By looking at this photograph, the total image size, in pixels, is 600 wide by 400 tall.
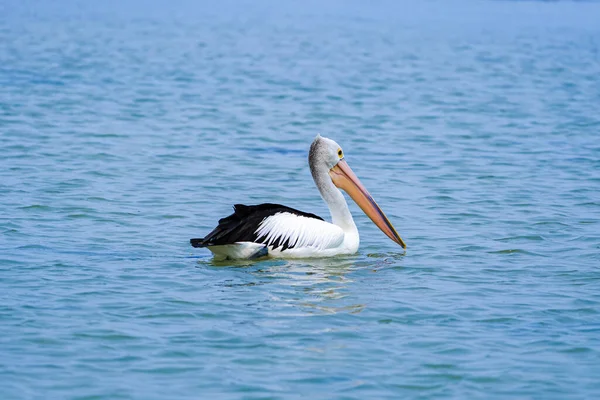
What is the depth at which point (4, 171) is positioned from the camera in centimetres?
1073

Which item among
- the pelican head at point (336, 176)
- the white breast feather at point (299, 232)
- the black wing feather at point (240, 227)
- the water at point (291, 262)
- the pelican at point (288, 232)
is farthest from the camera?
the pelican head at point (336, 176)

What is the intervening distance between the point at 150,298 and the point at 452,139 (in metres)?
8.37

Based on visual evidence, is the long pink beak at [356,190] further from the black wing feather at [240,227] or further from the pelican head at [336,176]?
the black wing feather at [240,227]

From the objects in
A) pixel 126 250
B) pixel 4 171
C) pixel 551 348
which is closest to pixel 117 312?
pixel 126 250

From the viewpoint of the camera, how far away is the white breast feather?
7438 mm

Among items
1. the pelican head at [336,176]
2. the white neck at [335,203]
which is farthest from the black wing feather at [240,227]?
the pelican head at [336,176]

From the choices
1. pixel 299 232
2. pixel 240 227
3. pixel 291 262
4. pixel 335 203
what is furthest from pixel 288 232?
pixel 335 203

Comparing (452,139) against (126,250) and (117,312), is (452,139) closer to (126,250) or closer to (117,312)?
(126,250)

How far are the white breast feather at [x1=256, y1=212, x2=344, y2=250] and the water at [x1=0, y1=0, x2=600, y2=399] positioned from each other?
0.16 metres

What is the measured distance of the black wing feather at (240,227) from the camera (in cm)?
721

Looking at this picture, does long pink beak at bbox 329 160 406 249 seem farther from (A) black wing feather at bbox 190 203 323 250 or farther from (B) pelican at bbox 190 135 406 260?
(A) black wing feather at bbox 190 203 323 250

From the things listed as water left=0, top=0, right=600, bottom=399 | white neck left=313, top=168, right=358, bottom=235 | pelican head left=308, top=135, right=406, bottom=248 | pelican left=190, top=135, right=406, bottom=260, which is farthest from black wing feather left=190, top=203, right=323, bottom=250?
pelican head left=308, top=135, right=406, bottom=248

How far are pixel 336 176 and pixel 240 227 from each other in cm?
123

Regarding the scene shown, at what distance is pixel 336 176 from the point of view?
27.3 ft
